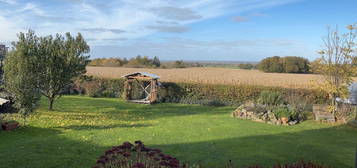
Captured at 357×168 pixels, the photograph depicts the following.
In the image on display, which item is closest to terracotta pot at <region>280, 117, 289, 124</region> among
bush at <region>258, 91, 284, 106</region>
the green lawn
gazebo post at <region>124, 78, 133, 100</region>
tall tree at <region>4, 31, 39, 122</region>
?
the green lawn

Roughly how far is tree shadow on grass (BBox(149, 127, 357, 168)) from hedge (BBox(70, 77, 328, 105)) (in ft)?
26.4

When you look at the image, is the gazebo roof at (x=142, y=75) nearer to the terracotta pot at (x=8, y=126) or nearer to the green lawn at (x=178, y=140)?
the green lawn at (x=178, y=140)

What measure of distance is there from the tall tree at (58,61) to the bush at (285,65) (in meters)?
33.5

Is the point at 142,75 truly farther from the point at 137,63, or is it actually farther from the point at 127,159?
the point at 137,63

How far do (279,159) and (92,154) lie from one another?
4754 mm

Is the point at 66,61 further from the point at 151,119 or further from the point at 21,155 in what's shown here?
the point at 21,155

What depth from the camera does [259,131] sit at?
33.4ft

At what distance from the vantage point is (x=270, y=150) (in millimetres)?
7531

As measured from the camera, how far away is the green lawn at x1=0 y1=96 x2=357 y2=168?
257 inches

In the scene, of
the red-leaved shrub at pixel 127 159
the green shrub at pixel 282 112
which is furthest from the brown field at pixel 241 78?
the red-leaved shrub at pixel 127 159

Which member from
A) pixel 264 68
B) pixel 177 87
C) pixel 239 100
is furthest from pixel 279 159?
pixel 264 68

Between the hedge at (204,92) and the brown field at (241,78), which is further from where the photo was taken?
the brown field at (241,78)

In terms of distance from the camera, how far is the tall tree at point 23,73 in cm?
935

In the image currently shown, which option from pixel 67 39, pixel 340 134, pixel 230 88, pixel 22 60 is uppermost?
pixel 67 39
